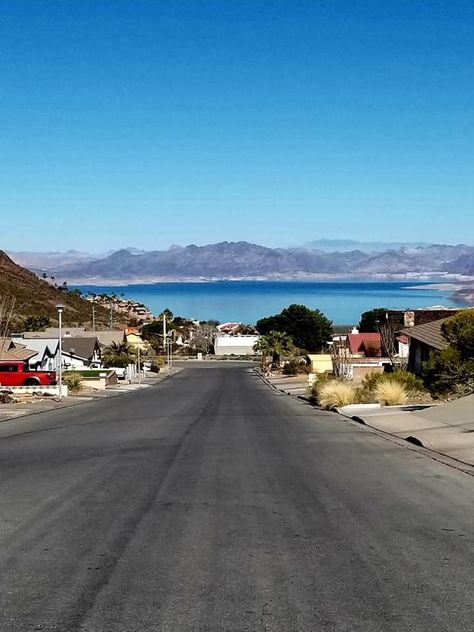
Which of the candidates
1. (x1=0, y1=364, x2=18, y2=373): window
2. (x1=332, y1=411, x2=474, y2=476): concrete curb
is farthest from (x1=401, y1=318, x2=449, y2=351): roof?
(x1=0, y1=364, x2=18, y2=373): window

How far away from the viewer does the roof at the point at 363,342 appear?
76.9 m

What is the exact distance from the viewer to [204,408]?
37.4 metres

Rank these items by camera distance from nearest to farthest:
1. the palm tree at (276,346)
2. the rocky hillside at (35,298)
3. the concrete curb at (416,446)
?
the concrete curb at (416,446), the palm tree at (276,346), the rocky hillside at (35,298)

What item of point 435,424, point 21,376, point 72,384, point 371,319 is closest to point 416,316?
point 72,384

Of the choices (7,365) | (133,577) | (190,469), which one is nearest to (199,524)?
(133,577)

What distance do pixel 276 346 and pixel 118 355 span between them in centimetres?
2008

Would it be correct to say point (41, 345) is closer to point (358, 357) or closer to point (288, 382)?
point (288, 382)

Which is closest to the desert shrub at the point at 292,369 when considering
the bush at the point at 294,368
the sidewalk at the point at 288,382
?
the bush at the point at 294,368

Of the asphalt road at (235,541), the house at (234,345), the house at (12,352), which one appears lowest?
the house at (234,345)

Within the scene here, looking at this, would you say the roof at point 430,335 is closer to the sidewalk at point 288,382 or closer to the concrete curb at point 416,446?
the concrete curb at point 416,446

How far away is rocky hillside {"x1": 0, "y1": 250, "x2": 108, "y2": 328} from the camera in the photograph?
116 meters

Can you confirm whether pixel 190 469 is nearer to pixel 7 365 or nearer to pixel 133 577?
pixel 133 577

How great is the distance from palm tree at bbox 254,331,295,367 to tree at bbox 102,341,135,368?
51.8ft

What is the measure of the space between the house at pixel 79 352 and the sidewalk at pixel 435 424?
169 ft
